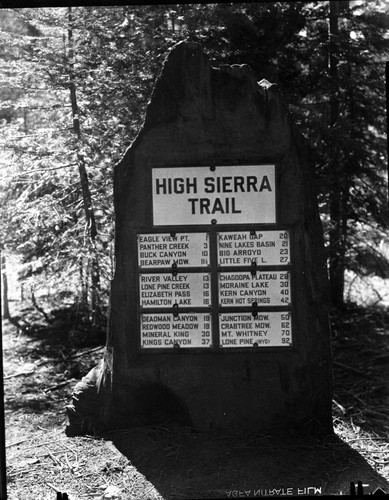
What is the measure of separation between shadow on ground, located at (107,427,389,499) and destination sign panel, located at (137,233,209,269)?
1183mm

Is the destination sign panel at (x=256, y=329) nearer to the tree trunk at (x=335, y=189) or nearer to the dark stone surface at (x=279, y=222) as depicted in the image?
the dark stone surface at (x=279, y=222)

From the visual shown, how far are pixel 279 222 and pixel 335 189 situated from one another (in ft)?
4.51

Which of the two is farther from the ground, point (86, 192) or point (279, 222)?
point (86, 192)

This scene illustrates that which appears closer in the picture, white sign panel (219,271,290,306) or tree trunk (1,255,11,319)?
white sign panel (219,271,290,306)

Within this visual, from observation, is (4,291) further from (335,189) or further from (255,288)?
(335,189)

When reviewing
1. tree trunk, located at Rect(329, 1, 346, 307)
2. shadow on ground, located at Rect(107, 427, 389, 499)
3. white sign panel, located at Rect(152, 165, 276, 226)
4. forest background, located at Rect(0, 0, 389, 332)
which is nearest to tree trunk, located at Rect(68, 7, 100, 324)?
forest background, located at Rect(0, 0, 389, 332)

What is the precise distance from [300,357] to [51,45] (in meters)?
3.14

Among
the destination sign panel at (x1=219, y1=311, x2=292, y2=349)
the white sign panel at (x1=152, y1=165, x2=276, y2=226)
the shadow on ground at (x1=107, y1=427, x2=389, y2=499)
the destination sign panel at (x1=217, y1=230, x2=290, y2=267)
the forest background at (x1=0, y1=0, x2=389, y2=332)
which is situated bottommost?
the shadow on ground at (x1=107, y1=427, x2=389, y2=499)

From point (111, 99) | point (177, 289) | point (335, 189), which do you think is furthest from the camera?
point (335, 189)

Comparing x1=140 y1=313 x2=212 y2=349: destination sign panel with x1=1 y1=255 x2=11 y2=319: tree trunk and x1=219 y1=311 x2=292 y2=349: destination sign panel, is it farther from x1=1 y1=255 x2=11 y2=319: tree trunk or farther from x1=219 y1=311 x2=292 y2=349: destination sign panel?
x1=1 y1=255 x2=11 y2=319: tree trunk

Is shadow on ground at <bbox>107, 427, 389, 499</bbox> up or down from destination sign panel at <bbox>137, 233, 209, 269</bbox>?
down

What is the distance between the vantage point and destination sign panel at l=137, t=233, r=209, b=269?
436 cm

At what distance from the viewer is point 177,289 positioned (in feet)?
14.4

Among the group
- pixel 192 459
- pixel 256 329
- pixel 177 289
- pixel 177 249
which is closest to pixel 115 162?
pixel 177 249
